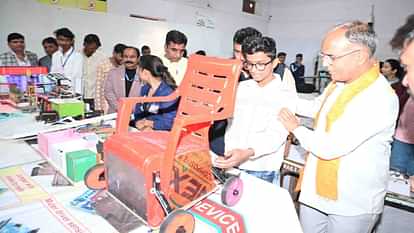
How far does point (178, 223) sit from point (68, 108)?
1.28 m

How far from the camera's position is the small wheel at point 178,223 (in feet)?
2.32

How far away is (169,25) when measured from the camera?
642 cm

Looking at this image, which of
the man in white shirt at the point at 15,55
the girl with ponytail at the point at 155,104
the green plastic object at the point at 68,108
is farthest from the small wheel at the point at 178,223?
the man in white shirt at the point at 15,55

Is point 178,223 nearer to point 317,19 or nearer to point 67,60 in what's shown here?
point 67,60

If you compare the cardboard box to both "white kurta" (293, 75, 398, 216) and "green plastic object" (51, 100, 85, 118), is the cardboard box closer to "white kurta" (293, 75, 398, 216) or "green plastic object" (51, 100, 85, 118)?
"green plastic object" (51, 100, 85, 118)

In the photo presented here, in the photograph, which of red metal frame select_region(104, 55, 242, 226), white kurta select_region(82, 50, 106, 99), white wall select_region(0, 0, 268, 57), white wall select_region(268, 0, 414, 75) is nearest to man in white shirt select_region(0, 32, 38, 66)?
white kurta select_region(82, 50, 106, 99)

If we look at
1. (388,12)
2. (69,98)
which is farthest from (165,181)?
(388,12)

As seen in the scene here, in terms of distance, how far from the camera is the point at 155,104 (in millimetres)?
1712

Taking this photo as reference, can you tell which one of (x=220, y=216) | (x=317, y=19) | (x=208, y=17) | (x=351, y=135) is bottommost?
(x=220, y=216)

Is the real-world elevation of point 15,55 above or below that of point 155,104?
above

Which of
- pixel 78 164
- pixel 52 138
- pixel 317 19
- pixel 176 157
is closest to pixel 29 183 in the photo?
pixel 78 164

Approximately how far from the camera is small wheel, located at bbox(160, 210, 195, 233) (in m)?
0.71

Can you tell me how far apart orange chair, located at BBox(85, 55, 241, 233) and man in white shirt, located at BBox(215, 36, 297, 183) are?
1.13 feet

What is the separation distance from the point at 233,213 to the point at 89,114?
1.31 m
